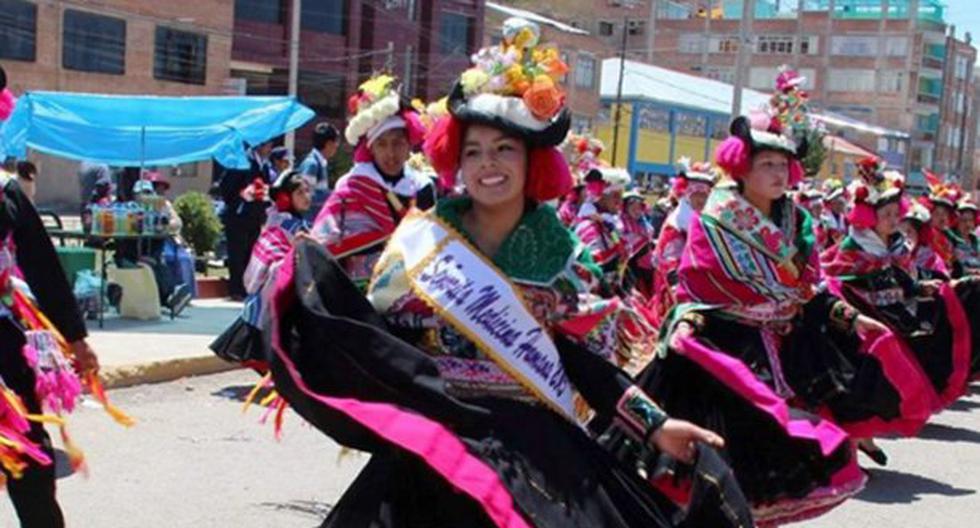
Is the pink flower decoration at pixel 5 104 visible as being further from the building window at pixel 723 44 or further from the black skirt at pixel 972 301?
the building window at pixel 723 44

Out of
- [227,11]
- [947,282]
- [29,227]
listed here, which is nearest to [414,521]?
[29,227]

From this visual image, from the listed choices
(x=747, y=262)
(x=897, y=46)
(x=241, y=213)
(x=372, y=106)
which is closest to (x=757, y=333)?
(x=747, y=262)

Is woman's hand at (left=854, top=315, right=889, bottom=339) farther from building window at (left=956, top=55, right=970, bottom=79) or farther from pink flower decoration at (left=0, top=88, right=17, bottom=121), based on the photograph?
building window at (left=956, top=55, right=970, bottom=79)

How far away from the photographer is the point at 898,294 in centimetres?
930

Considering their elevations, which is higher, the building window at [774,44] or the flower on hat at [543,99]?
the building window at [774,44]

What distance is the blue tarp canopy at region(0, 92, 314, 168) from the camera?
1352 centimetres

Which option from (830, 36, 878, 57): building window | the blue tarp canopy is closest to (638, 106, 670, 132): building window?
(830, 36, 878, 57): building window

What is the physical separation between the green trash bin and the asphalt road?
2.69 meters

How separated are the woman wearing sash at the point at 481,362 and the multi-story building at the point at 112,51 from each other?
27271 millimetres

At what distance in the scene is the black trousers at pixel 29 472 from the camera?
4348 millimetres

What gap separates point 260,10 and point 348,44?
4162 millimetres

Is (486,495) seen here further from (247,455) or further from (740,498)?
(247,455)

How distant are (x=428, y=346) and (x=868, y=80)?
292ft

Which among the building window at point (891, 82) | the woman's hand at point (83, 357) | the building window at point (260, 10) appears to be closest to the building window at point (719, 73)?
the building window at point (891, 82)
